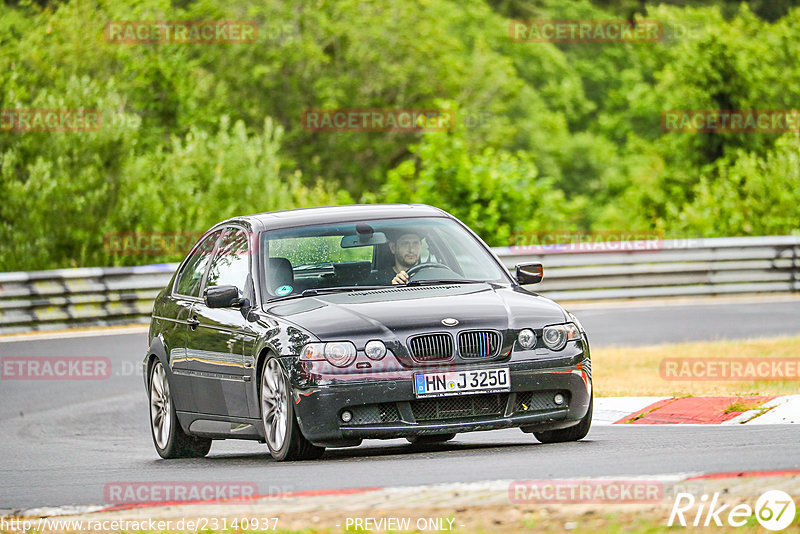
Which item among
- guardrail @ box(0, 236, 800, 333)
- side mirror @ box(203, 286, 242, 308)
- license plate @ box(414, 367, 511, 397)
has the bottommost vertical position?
guardrail @ box(0, 236, 800, 333)

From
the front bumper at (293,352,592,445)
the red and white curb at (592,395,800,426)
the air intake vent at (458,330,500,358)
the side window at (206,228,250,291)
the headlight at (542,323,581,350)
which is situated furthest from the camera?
the red and white curb at (592,395,800,426)

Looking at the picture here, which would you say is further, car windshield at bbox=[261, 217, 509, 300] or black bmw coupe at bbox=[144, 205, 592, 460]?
car windshield at bbox=[261, 217, 509, 300]

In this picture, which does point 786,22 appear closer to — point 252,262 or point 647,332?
point 647,332

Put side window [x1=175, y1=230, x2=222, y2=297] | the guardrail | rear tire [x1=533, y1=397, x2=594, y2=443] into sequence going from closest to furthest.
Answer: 1. rear tire [x1=533, y1=397, x2=594, y2=443]
2. side window [x1=175, y1=230, x2=222, y2=297]
3. the guardrail

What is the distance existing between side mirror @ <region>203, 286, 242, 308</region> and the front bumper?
108 cm

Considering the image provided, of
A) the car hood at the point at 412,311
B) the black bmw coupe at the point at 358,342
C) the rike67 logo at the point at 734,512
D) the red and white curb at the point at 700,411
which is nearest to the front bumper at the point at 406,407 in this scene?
the black bmw coupe at the point at 358,342

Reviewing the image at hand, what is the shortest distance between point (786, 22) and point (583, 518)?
56.4 m

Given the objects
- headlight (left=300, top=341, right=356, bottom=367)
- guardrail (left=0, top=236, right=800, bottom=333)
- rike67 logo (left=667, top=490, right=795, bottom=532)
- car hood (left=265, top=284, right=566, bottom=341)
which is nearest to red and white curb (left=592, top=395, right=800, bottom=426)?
car hood (left=265, top=284, right=566, bottom=341)

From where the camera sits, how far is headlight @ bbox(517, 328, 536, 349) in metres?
8.88

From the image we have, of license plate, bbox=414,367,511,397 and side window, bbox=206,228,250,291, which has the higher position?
side window, bbox=206,228,250,291

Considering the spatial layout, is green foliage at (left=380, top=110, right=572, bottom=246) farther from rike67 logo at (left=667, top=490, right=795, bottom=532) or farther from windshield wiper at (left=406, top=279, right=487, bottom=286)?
rike67 logo at (left=667, top=490, right=795, bottom=532)

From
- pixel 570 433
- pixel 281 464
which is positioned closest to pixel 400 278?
pixel 570 433

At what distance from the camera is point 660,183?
2007 inches

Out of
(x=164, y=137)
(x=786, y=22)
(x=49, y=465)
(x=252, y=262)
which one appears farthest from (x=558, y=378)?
(x=786, y=22)
